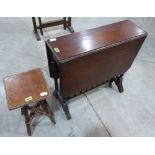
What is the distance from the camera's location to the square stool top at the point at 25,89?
5.07ft

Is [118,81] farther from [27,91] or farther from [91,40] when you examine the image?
[27,91]

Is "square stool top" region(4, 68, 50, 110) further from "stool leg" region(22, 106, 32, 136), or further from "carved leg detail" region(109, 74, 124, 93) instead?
"carved leg detail" region(109, 74, 124, 93)

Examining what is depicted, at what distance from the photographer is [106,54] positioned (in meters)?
1.62

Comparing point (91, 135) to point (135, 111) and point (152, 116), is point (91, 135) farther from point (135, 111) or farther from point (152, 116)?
point (152, 116)

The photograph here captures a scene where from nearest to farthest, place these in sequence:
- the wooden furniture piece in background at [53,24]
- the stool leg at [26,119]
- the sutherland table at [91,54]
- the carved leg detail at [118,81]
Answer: the sutherland table at [91,54], the stool leg at [26,119], the carved leg detail at [118,81], the wooden furniture piece in background at [53,24]

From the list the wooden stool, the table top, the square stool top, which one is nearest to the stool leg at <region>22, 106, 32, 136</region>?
the wooden stool

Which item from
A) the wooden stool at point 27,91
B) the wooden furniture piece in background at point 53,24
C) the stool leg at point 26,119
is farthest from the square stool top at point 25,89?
the wooden furniture piece in background at point 53,24

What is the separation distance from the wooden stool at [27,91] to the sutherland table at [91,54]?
0.18 meters

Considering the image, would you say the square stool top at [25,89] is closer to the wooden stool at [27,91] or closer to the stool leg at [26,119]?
the wooden stool at [27,91]

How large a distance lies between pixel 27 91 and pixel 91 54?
712mm

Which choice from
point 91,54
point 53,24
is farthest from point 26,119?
point 53,24

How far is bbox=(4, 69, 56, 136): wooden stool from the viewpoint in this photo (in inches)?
61.0

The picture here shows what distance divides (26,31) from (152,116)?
9.09 feet
